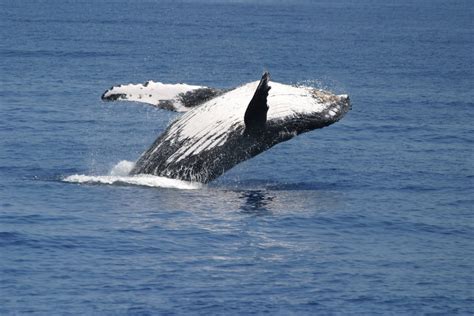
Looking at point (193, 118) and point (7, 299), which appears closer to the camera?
point (7, 299)

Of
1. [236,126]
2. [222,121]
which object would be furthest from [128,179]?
[236,126]

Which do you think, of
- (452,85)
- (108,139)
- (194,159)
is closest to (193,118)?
(194,159)

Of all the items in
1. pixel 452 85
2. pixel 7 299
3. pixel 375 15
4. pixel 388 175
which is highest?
pixel 375 15

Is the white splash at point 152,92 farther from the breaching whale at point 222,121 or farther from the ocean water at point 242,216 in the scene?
the ocean water at point 242,216

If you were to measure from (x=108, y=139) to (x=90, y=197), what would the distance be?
1047 cm

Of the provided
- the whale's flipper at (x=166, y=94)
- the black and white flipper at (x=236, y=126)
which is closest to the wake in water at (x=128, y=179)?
the black and white flipper at (x=236, y=126)

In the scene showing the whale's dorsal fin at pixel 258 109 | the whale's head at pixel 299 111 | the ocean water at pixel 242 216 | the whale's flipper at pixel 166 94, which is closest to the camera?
the ocean water at pixel 242 216

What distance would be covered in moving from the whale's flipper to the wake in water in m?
1.55

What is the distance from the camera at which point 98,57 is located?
6875 centimetres

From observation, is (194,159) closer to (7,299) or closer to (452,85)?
(7,299)

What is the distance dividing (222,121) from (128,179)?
301 cm

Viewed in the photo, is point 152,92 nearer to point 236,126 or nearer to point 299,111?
point 236,126

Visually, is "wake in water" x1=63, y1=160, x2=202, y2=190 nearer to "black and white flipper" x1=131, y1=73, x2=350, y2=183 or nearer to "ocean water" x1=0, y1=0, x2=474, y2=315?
"ocean water" x1=0, y1=0, x2=474, y2=315

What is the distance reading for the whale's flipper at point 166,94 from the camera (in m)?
22.8
